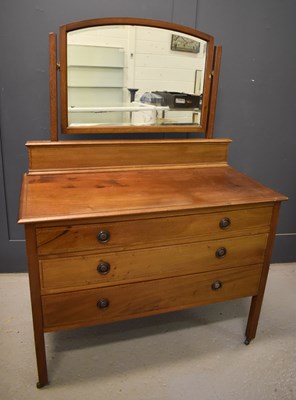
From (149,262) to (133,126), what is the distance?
30.1 inches

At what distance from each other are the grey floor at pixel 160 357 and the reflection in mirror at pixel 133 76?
3.76ft

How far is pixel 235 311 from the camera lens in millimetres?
2191

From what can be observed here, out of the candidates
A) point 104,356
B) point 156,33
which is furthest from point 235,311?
point 156,33

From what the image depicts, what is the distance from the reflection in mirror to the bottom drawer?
33.7 inches

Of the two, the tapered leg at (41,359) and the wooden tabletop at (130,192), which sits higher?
the wooden tabletop at (130,192)

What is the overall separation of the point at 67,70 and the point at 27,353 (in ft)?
4.70

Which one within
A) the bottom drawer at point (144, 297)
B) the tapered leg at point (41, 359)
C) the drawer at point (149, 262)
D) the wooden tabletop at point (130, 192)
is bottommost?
the tapered leg at point (41, 359)

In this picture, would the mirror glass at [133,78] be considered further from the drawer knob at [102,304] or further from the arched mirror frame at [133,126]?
the drawer knob at [102,304]

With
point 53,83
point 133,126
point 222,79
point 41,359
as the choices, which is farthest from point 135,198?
point 222,79

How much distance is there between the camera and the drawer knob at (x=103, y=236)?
141 centimetres

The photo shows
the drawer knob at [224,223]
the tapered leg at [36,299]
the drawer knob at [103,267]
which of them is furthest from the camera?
the drawer knob at [224,223]

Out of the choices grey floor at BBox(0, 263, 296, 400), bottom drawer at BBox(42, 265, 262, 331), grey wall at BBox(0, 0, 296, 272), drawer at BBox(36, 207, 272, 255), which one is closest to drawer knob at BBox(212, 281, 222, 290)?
bottom drawer at BBox(42, 265, 262, 331)

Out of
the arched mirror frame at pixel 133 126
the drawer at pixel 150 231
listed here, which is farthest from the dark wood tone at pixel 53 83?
the drawer at pixel 150 231

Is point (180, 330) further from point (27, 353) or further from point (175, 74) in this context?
point (175, 74)
